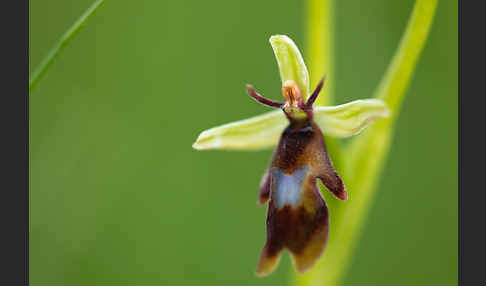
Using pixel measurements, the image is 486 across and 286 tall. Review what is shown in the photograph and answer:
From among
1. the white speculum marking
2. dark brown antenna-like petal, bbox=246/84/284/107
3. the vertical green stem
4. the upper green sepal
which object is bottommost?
the white speculum marking

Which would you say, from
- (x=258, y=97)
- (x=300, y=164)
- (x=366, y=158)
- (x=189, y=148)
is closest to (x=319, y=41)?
(x=366, y=158)

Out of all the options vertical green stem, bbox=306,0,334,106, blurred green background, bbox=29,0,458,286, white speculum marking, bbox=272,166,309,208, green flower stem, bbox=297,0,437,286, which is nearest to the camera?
white speculum marking, bbox=272,166,309,208

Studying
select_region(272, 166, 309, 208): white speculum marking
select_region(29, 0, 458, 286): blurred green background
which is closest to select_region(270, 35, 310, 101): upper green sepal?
select_region(272, 166, 309, 208): white speculum marking

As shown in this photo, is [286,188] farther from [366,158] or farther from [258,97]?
[366,158]

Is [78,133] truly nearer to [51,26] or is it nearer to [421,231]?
[51,26]

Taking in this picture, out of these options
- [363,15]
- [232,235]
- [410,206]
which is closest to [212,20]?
[363,15]

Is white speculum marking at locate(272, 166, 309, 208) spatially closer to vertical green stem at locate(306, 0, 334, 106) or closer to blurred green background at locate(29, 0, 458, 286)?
vertical green stem at locate(306, 0, 334, 106)
